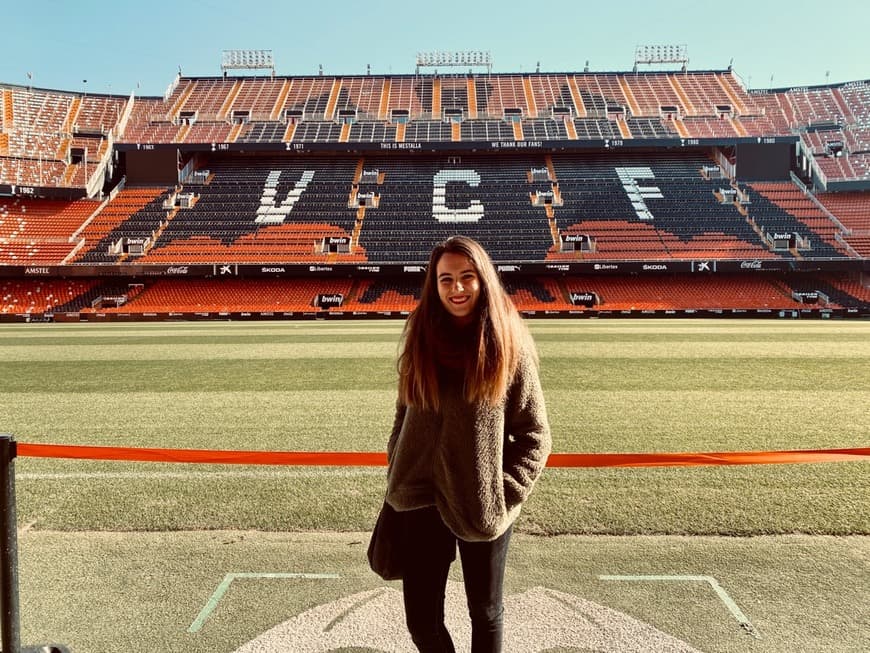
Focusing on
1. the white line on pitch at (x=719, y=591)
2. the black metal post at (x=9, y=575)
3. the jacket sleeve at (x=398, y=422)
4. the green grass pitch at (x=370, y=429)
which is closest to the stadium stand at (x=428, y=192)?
the green grass pitch at (x=370, y=429)

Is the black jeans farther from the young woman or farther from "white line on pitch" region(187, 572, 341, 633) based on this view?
"white line on pitch" region(187, 572, 341, 633)

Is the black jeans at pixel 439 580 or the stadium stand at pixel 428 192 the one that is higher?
the stadium stand at pixel 428 192

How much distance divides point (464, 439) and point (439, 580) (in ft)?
1.88

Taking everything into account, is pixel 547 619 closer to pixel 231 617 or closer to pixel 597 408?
pixel 231 617

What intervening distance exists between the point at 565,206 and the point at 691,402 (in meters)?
31.9

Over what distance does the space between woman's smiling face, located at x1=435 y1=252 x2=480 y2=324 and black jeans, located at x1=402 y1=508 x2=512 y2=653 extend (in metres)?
0.78

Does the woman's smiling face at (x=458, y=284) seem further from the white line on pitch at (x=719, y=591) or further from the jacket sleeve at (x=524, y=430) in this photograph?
the white line on pitch at (x=719, y=591)

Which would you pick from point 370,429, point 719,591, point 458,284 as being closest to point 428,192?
point 370,429

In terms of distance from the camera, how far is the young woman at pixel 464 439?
6.33ft

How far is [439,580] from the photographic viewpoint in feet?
6.72

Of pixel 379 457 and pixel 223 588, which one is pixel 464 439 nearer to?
pixel 223 588

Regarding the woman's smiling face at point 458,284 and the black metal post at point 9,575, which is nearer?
the woman's smiling face at point 458,284

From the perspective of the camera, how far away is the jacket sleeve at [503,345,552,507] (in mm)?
2006

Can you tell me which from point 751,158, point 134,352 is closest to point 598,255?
point 751,158
